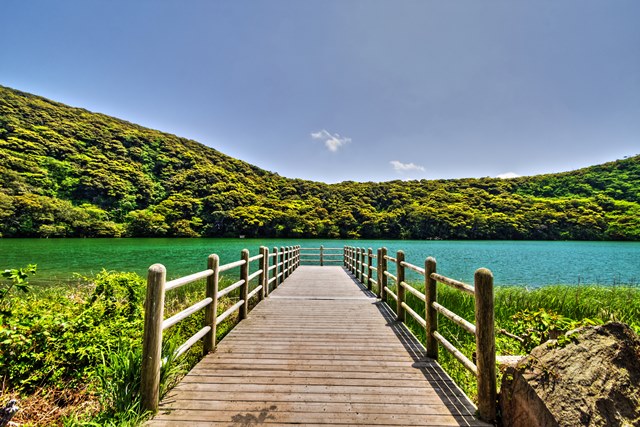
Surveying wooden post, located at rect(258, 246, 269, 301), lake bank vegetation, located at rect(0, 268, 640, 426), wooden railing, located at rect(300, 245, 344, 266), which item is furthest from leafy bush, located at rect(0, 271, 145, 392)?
wooden railing, located at rect(300, 245, 344, 266)

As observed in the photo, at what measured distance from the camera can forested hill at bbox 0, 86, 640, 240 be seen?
2216 inches

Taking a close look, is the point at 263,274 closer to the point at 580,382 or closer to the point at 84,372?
the point at 84,372

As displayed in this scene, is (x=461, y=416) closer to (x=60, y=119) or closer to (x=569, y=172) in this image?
(x=569, y=172)

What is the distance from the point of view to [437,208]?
70.2 meters

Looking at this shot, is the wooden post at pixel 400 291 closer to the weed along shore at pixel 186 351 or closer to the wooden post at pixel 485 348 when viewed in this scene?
the weed along shore at pixel 186 351

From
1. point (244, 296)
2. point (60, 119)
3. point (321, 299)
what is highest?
point (60, 119)

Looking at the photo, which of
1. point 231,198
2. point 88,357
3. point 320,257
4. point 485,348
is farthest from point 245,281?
point 231,198

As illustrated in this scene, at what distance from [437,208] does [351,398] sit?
72.8 meters

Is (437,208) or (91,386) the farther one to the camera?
(437,208)

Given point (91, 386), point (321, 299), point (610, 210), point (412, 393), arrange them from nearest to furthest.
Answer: point (412, 393), point (91, 386), point (321, 299), point (610, 210)

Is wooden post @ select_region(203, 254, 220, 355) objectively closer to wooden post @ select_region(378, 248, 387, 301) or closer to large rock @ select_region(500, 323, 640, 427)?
large rock @ select_region(500, 323, 640, 427)

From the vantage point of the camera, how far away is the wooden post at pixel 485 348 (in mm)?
2504

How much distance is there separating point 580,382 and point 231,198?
2862 inches

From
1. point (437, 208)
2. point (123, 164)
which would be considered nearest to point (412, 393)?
point (437, 208)
